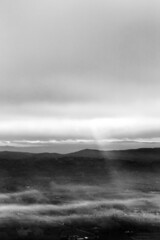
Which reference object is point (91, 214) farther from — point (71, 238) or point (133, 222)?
point (71, 238)

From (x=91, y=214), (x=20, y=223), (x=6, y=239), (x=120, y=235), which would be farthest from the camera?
(x=91, y=214)

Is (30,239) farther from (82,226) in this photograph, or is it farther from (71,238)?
(82,226)

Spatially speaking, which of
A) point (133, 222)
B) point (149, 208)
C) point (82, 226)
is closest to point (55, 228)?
point (82, 226)

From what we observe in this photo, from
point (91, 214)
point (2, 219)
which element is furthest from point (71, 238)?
point (91, 214)

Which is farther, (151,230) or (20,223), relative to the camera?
(20,223)

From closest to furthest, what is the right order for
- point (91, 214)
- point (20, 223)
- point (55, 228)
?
point (55, 228) → point (20, 223) → point (91, 214)

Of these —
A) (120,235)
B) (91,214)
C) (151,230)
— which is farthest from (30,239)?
(91,214)

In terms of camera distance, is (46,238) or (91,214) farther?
(91,214)

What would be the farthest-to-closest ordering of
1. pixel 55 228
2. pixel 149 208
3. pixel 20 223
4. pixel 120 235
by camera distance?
pixel 149 208 < pixel 20 223 < pixel 55 228 < pixel 120 235

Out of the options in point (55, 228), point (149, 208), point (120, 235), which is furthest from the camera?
point (149, 208)
